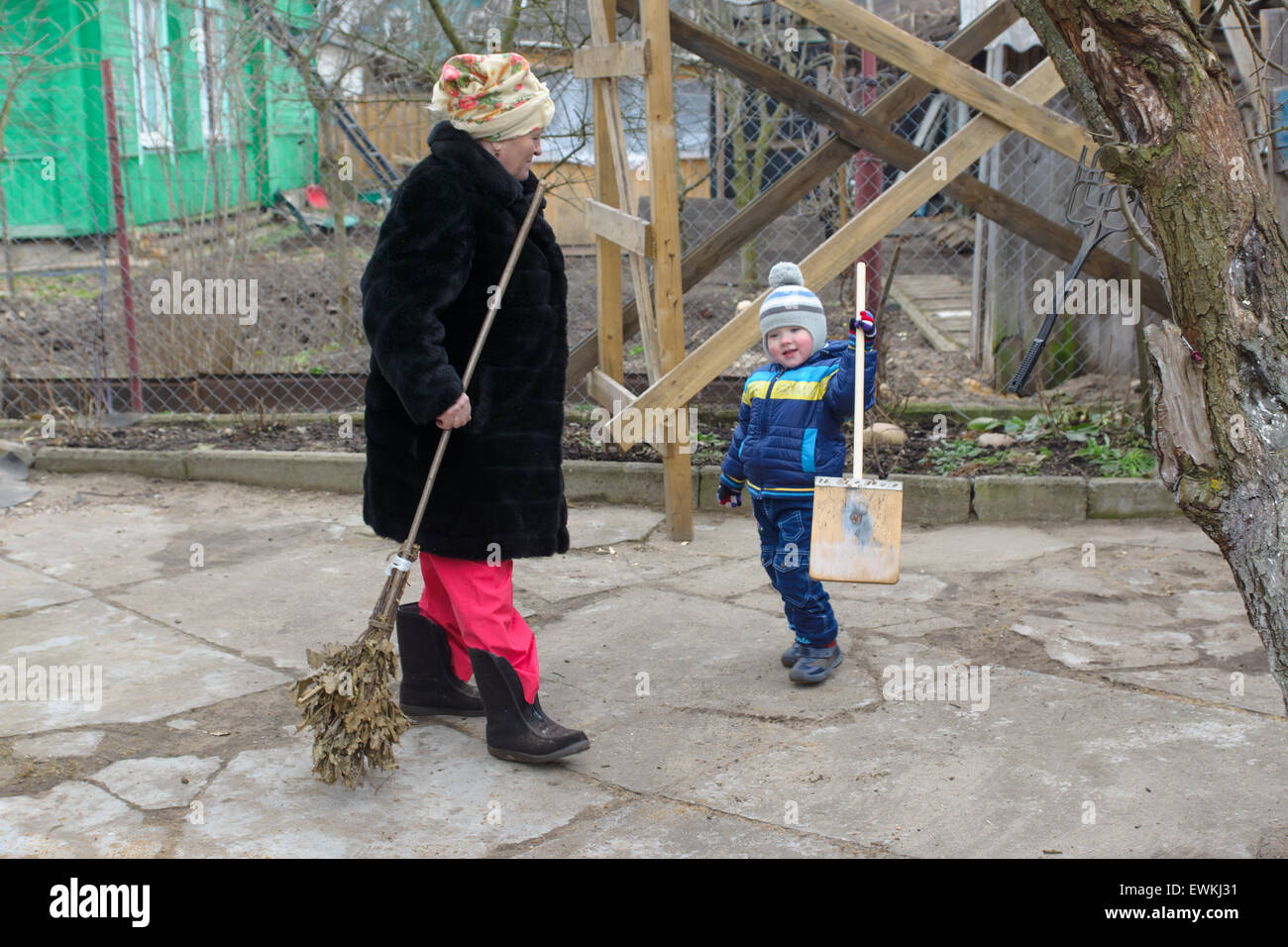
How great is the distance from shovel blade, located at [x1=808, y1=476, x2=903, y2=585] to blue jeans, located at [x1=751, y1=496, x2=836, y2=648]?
1.07 feet

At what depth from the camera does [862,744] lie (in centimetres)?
347

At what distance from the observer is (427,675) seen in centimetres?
373

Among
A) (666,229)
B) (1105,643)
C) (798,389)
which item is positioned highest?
(666,229)

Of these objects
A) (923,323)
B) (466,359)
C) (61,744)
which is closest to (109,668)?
(61,744)

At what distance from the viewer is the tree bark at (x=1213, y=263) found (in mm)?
2629

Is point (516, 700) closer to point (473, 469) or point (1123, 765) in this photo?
point (473, 469)

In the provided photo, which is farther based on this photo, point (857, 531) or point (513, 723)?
point (857, 531)

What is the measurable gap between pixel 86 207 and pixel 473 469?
10.9m

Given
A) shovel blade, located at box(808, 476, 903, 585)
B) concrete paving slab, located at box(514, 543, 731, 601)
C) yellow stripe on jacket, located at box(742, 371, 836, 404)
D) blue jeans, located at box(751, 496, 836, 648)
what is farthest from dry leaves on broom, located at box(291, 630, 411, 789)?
Result: concrete paving slab, located at box(514, 543, 731, 601)

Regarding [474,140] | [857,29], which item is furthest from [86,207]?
[474,140]

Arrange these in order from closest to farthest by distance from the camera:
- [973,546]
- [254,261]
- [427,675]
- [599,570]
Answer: [427,675] → [599,570] → [973,546] → [254,261]

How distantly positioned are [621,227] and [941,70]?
1.46 m

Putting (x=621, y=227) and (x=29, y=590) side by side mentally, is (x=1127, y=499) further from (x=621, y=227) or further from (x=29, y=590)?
(x=29, y=590)

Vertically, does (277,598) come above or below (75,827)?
above
